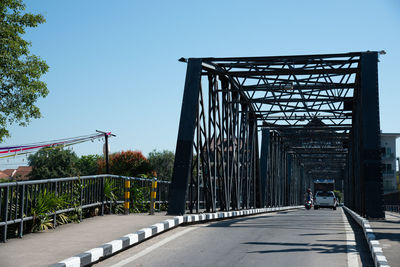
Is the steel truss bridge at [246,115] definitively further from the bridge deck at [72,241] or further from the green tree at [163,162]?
the green tree at [163,162]

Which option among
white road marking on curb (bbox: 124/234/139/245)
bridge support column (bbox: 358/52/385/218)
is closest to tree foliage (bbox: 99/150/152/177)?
bridge support column (bbox: 358/52/385/218)

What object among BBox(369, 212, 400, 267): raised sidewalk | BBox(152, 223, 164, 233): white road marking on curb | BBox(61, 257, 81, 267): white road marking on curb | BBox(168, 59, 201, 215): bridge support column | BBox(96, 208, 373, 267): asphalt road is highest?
BBox(168, 59, 201, 215): bridge support column

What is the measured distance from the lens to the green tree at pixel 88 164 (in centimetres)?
10651

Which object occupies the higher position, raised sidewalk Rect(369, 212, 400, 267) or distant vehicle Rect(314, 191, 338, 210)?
raised sidewalk Rect(369, 212, 400, 267)

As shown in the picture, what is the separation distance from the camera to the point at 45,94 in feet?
78.0

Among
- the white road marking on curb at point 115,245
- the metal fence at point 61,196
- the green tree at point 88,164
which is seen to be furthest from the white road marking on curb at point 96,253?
the green tree at point 88,164

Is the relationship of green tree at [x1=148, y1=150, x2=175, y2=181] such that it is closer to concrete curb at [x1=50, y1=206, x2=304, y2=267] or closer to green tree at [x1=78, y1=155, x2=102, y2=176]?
green tree at [x1=78, y1=155, x2=102, y2=176]

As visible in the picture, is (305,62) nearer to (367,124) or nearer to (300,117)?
(367,124)

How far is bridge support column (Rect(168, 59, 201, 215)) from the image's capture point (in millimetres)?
14719

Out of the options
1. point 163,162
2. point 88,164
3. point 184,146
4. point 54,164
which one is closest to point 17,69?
point 184,146

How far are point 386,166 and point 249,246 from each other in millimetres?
91836

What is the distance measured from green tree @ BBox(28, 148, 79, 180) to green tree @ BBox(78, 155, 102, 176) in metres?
26.0

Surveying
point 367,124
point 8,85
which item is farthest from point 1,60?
point 367,124

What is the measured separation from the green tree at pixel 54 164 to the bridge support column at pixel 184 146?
63.4 meters
